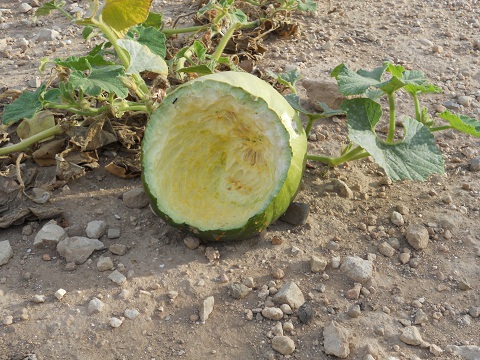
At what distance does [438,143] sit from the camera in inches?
121

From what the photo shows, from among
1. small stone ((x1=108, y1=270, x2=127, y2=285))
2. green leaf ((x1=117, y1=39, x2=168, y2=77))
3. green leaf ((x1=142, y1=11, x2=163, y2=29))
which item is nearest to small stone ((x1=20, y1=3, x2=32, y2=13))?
green leaf ((x1=142, y1=11, x2=163, y2=29))

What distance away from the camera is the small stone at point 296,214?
2561 millimetres

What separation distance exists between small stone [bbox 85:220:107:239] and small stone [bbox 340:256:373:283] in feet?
3.21

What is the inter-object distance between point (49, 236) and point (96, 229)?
0.19 metres

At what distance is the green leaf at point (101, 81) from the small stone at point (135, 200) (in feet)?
1.55

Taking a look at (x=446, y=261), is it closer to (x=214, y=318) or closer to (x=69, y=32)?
(x=214, y=318)

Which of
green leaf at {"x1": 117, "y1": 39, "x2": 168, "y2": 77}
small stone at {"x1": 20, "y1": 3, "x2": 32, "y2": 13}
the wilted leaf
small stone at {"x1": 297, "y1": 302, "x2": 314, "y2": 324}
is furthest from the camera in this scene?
small stone at {"x1": 20, "y1": 3, "x2": 32, "y2": 13}

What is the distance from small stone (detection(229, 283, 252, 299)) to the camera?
2227 mm

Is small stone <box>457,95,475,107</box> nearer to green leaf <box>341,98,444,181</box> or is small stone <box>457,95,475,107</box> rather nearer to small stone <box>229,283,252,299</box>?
green leaf <box>341,98,444,181</box>

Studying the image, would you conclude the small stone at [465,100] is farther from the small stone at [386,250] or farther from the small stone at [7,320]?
the small stone at [7,320]

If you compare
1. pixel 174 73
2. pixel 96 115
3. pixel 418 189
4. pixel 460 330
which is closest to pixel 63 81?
pixel 96 115

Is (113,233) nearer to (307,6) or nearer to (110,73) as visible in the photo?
(110,73)

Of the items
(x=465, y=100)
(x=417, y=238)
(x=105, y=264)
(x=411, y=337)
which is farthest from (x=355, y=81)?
(x=105, y=264)

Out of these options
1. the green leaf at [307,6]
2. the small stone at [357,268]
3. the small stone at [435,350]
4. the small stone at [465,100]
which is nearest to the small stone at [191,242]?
the small stone at [357,268]
